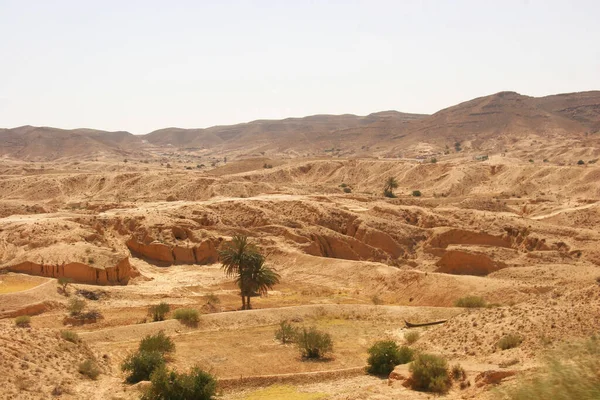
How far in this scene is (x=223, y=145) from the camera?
19600cm

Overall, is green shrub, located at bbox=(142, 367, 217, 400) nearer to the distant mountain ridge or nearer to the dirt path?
the dirt path

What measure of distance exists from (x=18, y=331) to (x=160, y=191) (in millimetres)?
44176

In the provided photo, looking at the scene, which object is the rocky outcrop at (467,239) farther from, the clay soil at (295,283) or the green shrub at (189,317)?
the green shrub at (189,317)

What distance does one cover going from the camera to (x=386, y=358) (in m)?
17.5

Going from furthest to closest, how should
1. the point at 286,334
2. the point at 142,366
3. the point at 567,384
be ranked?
1. the point at 286,334
2. the point at 142,366
3. the point at 567,384

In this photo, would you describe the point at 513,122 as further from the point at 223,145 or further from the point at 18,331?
the point at 18,331

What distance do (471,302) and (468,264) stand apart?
10.7m

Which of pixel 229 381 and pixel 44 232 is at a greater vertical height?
pixel 44 232

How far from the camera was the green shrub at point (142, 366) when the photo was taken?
55.1 ft

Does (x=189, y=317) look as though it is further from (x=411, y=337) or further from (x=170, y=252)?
(x=170, y=252)

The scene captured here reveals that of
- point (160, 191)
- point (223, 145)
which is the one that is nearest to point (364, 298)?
point (160, 191)

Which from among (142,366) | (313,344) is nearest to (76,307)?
(142,366)

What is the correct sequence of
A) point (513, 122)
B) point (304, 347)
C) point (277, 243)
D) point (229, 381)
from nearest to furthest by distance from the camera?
1. point (229, 381)
2. point (304, 347)
3. point (277, 243)
4. point (513, 122)

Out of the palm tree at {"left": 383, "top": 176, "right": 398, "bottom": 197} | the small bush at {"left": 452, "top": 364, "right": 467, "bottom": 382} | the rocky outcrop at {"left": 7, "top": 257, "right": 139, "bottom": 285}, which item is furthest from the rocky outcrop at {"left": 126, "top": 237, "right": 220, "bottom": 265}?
the palm tree at {"left": 383, "top": 176, "right": 398, "bottom": 197}
